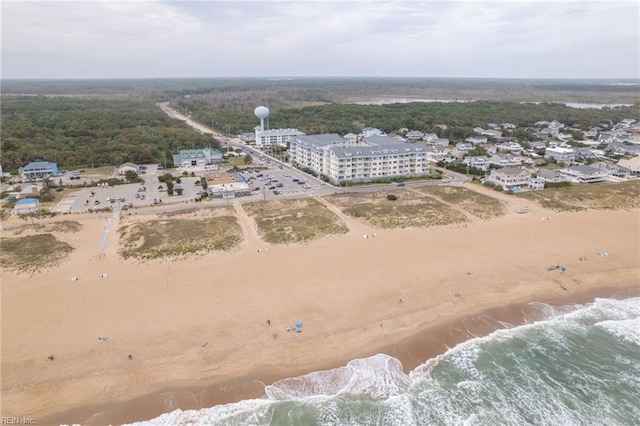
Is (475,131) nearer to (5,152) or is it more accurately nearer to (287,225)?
(287,225)

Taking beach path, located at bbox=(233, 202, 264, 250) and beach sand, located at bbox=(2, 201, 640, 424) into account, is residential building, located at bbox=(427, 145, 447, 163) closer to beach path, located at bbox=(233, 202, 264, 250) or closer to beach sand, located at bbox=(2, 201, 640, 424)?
beach sand, located at bbox=(2, 201, 640, 424)

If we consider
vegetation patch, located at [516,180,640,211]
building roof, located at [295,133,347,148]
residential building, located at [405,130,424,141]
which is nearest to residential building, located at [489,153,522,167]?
vegetation patch, located at [516,180,640,211]

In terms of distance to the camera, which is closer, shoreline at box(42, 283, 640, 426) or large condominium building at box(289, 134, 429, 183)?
shoreline at box(42, 283, 640, 426)

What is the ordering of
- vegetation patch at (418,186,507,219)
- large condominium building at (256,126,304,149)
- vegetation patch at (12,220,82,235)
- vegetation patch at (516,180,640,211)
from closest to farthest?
vegetation patch at (12,220,82,235) → vegetation patch at (418,186,507,219) → vegetation patch at (516,180,640,211) → large condominium building at (256,126,304,149)

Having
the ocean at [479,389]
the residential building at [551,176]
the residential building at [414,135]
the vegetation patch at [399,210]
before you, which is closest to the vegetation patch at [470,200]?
the vegetation patch at [399,210]

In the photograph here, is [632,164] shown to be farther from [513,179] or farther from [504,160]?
[513,179]
